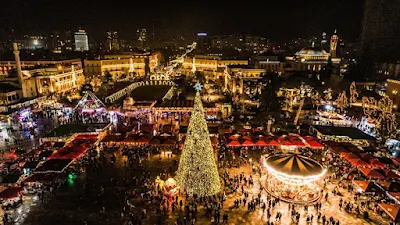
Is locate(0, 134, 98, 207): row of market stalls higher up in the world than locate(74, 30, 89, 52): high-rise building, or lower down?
lower down

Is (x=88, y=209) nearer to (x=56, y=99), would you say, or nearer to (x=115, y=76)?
(x=56, y=99)

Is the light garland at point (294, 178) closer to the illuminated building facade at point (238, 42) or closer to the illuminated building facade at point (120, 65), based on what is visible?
the illuminated building facade at point (120, 65)

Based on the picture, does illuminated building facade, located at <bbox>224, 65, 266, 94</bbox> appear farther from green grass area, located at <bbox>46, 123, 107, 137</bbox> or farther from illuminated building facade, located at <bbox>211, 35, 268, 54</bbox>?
illuminated building facade, located at <bbox>211, 35, 268, 54</bbox>

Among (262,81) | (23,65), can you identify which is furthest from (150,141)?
(23,65)

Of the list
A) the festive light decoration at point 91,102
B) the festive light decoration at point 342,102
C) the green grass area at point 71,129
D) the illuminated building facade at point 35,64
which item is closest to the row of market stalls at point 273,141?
the green grass area at point 71,129

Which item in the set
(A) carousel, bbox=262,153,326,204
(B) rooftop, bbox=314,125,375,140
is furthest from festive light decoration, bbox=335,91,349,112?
(A) carousel, bbox=262,153,326,204

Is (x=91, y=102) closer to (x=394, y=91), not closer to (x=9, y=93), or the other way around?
(x=9, y=93)
